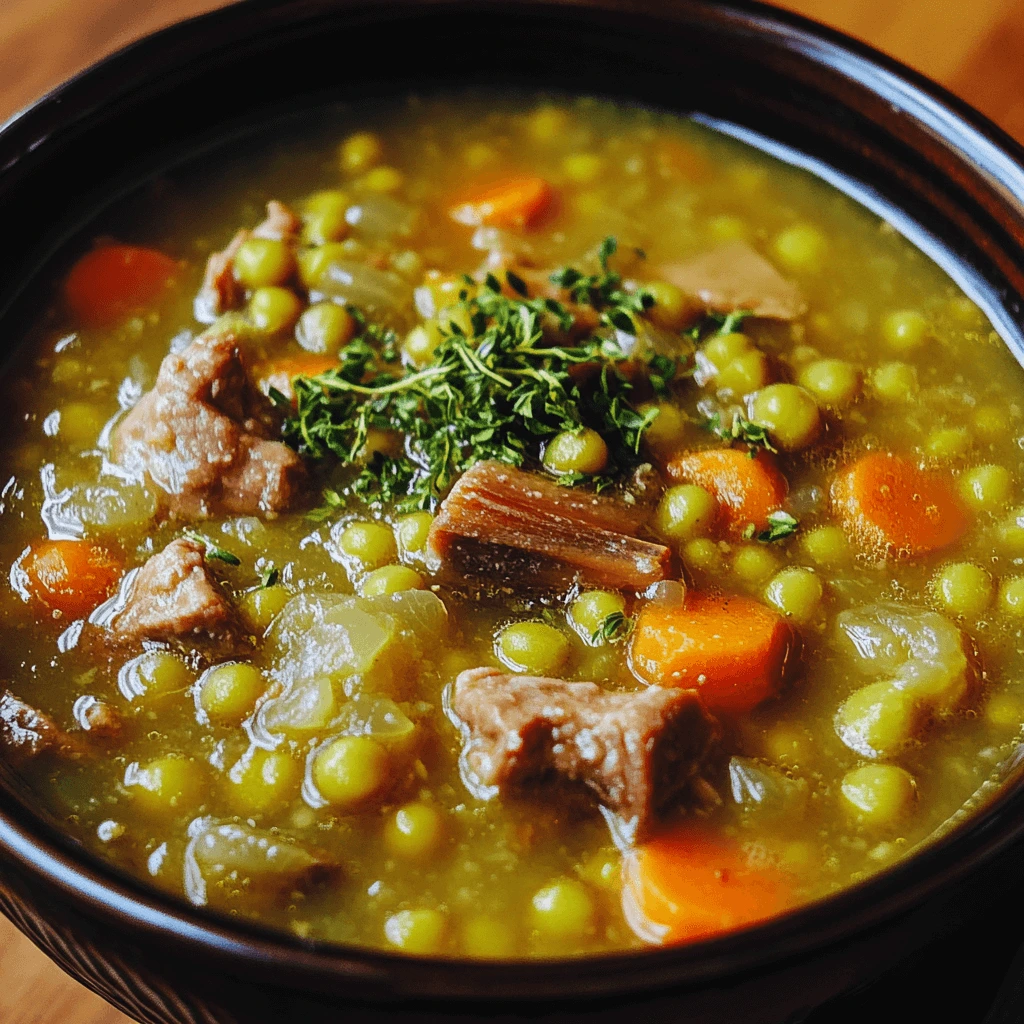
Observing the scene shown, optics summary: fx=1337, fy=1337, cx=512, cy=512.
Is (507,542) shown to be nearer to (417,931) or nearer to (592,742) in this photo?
(592,742)

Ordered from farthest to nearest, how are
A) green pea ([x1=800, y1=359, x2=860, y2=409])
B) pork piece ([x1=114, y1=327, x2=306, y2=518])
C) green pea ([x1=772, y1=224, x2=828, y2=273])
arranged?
green pea ([x1=772, y1=224, x2=828, y2=273]) < green pea ([x1=800, y1=359, x2=860, y2=409]) < pork piece ([x1=114, y1=327, x2=306, y2=518])

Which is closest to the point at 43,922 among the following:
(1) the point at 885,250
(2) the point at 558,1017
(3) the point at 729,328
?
(2) the point at 558,1017

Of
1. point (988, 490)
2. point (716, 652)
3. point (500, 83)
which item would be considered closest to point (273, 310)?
point (500, 83)

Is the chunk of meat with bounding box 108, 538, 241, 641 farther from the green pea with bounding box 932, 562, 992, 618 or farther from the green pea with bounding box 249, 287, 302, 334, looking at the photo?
the green pea with bounding box 932, 562, 992, 618

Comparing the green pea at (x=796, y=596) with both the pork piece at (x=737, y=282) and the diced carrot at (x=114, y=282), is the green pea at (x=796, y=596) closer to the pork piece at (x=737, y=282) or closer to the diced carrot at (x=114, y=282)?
the pork piece at (x=737, y=282)

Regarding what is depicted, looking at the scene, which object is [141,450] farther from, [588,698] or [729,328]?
[729,328]

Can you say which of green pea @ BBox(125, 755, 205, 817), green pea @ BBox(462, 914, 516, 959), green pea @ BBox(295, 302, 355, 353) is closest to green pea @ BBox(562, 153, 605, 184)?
green pea @ BBox(295, 302, 355, 353)
